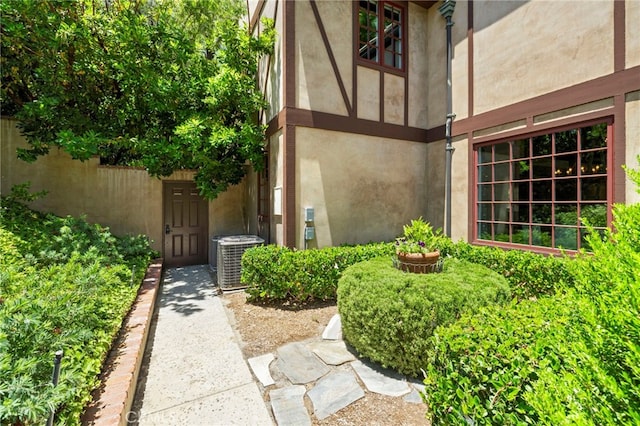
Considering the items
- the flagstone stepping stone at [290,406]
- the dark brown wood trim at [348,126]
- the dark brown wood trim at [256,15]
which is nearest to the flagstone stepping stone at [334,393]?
the flagstone stepping stone at [290,406]

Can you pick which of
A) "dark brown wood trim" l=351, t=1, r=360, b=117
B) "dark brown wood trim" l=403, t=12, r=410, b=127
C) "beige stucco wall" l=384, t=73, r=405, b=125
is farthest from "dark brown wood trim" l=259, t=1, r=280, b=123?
"dark brown wood trim" l=403, t=12, r=410, b=127

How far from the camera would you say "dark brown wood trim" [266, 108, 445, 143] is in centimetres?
561

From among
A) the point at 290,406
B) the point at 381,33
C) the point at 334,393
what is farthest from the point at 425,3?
the point at 290,406

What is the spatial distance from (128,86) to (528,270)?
8443mm

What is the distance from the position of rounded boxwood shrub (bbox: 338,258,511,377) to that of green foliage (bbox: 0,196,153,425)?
2525 mm

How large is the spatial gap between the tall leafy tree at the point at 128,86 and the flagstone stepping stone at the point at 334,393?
4.97m

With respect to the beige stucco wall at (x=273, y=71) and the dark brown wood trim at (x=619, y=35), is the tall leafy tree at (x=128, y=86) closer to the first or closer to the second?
the beige stucco wall at (x=273, y=71)

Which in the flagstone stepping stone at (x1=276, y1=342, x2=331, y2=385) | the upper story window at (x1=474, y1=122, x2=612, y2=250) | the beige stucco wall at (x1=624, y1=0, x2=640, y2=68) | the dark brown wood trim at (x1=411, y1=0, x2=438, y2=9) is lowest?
the flagstone stepping stone at (x1=276, y1=342, x2=331, y2=385)

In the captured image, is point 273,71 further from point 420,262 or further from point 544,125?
point 544,125

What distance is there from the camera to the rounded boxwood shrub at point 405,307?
2.93 m

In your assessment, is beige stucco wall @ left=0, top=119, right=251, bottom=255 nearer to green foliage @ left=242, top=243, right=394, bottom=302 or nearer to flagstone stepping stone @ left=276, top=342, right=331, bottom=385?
green foliage @ left=242, top=243, right=394, bottom=302

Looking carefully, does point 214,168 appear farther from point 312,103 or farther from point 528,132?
point 528,132

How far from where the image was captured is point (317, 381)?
9.75ft

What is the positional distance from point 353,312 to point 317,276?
1.79m
